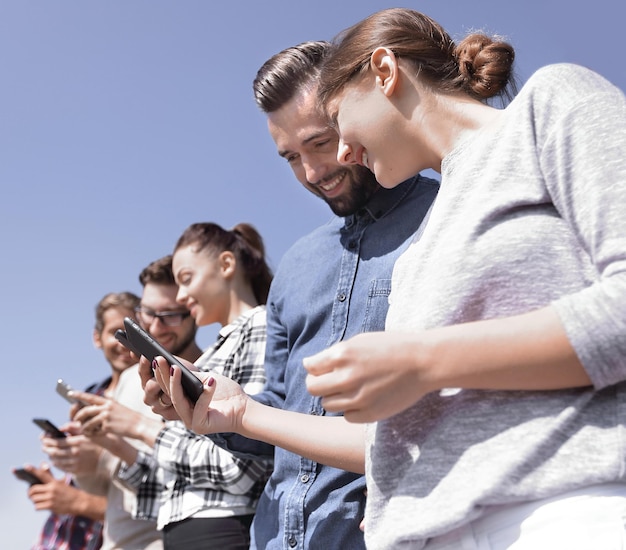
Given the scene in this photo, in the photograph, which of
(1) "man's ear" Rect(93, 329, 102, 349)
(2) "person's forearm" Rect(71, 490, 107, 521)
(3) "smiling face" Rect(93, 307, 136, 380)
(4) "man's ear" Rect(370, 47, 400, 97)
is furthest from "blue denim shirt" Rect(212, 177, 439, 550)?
(1) "man's ear" Rect(93, 329, 102, 349)

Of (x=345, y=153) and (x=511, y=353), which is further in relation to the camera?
(x=345, y=153)

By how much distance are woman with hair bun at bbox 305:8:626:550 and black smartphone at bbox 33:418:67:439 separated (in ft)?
10.5

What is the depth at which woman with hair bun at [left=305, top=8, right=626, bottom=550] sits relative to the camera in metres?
1.14

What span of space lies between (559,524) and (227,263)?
2.77m

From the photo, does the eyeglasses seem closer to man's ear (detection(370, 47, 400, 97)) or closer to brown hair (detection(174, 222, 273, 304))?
brown hair (detection(174, 222, 273, 304))

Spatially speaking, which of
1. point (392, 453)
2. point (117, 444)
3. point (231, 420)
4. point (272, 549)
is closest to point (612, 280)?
point (392, 453)

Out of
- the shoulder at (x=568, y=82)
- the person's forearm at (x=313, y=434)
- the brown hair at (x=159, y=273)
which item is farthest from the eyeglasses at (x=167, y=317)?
the shoulder at (x=568, y=82)

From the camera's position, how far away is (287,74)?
2.79 metres

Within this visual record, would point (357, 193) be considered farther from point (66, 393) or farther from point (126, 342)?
point (66, 393)

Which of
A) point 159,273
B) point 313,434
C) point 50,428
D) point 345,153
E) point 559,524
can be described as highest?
point 345,153

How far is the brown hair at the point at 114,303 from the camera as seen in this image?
5.14 meters

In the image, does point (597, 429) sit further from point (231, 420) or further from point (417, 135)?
point (231, 420)

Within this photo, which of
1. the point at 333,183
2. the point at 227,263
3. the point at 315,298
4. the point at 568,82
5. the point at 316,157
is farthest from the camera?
the point at 227,263

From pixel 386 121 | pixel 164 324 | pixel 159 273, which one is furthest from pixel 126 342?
pixel 159 273
